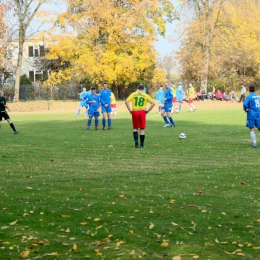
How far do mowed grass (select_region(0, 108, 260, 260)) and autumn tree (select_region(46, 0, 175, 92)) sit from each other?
39.1 m

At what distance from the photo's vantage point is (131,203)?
29.5 feet

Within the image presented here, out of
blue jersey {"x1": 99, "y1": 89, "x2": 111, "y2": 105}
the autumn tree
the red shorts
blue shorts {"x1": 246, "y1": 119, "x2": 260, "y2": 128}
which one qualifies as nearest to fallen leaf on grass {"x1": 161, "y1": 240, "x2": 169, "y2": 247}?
blue shorts {"x1": 246, "y1": 119, "x2": 260, "y2": 128}

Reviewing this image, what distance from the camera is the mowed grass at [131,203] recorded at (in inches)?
263

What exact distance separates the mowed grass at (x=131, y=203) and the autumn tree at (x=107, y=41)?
39.1 metres

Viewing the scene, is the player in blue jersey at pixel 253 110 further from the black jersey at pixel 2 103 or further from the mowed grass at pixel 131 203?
the black jersey at pixel 2 103

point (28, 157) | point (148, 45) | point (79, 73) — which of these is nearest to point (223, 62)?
point (148, 45)

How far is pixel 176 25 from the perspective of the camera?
58.7 meters

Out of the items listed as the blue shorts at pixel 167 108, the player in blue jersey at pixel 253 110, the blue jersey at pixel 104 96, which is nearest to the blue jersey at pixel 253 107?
the player in blue jersey at pixel 253 110

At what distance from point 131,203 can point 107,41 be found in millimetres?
48512

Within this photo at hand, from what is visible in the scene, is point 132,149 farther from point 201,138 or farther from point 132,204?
point 132,204

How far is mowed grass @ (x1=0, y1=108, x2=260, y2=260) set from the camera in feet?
21.9

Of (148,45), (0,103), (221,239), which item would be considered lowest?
(221,239)

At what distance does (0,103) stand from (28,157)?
30.7ft

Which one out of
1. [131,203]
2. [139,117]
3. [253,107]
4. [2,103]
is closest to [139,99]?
[139,117]
